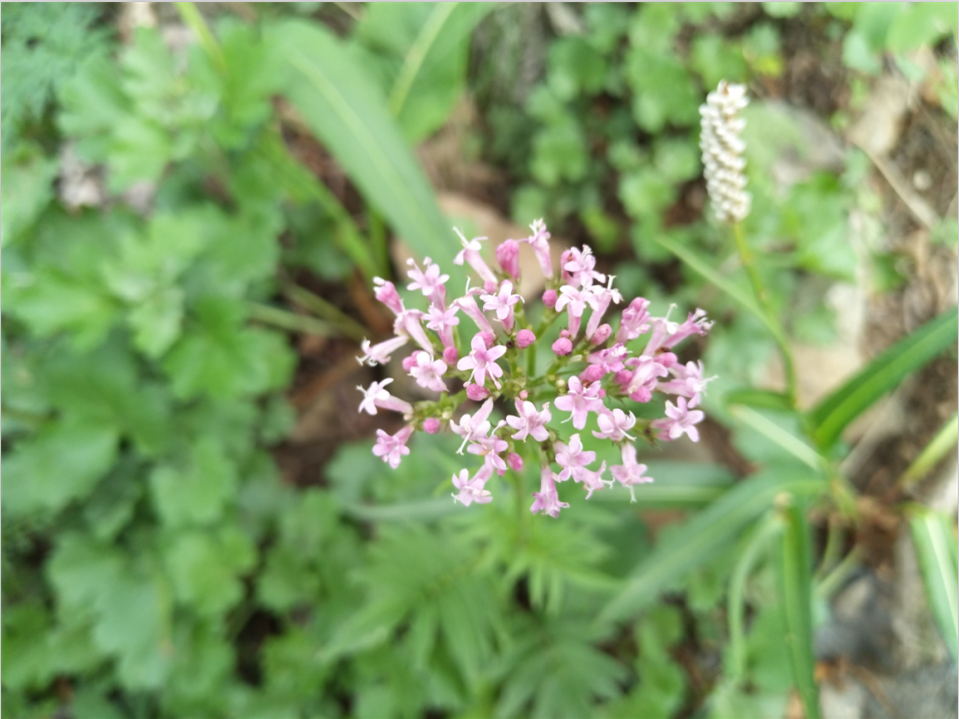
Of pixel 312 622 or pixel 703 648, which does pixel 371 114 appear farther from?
pixel 703 648

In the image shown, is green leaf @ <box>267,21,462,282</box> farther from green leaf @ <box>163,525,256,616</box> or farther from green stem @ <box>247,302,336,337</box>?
green leaf @ <box>163,525,256,616</box>

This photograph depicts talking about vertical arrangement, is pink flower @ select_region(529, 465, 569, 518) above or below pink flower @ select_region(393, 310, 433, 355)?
below

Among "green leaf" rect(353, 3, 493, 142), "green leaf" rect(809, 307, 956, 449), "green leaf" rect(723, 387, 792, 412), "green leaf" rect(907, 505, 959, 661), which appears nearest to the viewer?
"green leaf" rect(809, 307, 956, 449)

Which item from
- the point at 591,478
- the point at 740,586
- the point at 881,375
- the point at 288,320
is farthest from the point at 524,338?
the point at 288,320

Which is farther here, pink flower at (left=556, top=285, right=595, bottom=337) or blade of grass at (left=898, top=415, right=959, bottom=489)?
blade of grass at (left=898, top=415, right=959, bottom=489)

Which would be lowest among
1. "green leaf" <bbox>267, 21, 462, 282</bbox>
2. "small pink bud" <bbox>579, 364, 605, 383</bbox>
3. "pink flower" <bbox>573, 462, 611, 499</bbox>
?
"pink flower" <bbox>573, 462, 611, 499</bbox>

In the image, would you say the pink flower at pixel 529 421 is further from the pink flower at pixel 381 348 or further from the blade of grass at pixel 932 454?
the blade of grass at pixel 932 454

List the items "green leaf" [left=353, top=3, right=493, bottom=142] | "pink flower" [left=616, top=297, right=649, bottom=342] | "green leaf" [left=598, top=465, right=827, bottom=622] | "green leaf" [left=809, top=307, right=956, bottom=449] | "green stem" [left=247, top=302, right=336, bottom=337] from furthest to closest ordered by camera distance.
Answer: "green stem" [left=247, top=302, right=336, bottom=337]
"green leaf" [left=353, top=3, right=493, bottom=142]
"green leaf" [left=598, top=465, right=827, bottom=622]
"green leaf" [left=809, top=307, right=956, bottom=449]
"pink flower" [left=616, top=297, right=649, bottom=342]

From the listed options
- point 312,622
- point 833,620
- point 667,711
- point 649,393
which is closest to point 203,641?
point 312,622

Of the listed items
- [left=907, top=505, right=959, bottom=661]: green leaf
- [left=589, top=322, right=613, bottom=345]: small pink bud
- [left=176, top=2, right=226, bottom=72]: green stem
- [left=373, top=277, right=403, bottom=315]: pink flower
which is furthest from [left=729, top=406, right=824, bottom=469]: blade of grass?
[left=176, top=2, right=226, bottom=72]: green stem

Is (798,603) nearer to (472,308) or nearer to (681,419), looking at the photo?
(681,419)
